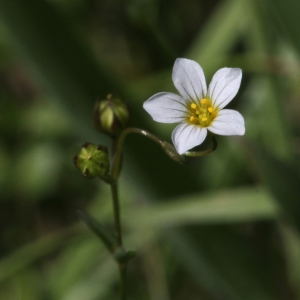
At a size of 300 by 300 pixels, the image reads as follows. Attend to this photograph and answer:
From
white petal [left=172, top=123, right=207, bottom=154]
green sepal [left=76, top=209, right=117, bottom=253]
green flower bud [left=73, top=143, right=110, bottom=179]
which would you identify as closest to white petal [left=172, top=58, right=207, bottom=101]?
white petal [left=172, top=123, right=207, bottom=154]

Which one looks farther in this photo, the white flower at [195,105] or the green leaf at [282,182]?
the green leaf at [282,182]

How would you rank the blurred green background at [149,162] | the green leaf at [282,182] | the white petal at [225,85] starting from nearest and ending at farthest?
1. the white petal at [225,85]
2. the green leaf at [282,182]
3. the blurred green background at [149,162]

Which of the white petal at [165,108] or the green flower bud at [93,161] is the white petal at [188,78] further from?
the green flower bud at [93,161]

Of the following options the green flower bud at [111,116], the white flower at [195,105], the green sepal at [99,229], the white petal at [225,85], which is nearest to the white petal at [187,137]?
the white flower at [195,105]

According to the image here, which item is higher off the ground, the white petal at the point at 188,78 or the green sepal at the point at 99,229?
the white petal at the point at 188,78

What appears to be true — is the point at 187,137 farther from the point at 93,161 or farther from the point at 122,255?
the point at 122,255

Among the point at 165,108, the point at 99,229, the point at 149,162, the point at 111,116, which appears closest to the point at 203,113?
the point at 165,108

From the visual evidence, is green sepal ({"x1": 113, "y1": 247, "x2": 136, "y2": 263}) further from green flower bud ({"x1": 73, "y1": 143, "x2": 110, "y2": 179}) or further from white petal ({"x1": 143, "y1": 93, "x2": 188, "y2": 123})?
white petal ({"x1": 143, "y1": 93, "x2": 188, "y2": 123})
